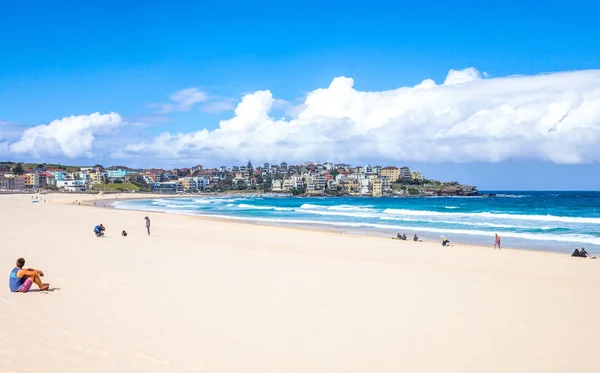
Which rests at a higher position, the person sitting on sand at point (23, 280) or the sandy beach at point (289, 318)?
the person sitting on sand at point (23, 280)

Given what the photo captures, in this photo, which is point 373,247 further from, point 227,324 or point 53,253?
point 227,324

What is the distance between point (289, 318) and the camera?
8094 millimetres

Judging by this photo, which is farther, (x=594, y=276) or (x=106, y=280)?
(x=594, y=276)

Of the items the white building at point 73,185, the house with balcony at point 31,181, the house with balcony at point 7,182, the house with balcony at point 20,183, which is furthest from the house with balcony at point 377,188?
the house with balcony at point 7,182

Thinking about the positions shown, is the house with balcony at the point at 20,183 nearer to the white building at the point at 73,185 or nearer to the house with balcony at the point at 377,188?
the white building at the point at 73,185

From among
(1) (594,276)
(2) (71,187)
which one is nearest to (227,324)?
(1) (594,276)

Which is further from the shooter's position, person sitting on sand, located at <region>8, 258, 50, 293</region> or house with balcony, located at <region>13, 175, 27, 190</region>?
house with balcony, located at <region>13, 175, 27, 190</region>

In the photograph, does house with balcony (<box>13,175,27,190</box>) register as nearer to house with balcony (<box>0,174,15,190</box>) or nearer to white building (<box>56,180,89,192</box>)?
house with balcony (<box>0,174,15,190</box>)

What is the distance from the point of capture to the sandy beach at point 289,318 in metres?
6.16

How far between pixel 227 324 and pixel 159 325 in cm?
110

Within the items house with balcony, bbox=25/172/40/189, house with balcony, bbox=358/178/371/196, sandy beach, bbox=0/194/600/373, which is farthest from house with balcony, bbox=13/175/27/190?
sandy beach, bbox=0/194/600/373

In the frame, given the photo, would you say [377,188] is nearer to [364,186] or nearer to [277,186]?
[364,186]

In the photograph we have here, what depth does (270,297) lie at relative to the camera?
968cm

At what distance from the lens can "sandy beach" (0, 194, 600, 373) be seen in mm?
6156
